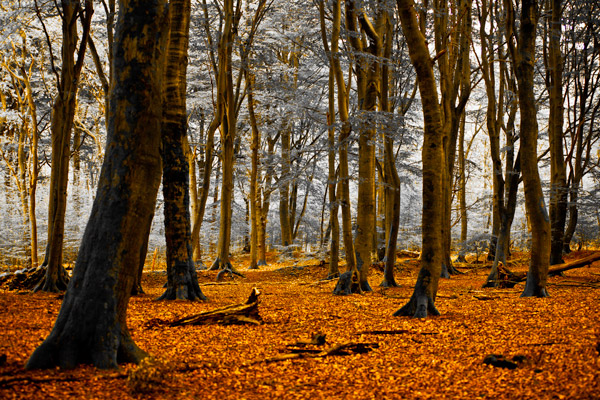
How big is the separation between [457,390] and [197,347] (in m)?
2.22

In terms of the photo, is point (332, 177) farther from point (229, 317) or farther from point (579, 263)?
point (229, 317)

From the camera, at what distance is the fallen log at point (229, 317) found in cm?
493

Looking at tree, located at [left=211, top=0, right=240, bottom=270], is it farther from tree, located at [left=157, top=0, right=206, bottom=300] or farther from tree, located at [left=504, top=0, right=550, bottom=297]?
tree, located at [left=504, top=0, right=550, bottom=297]

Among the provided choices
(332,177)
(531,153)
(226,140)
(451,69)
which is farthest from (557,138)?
(226,140)

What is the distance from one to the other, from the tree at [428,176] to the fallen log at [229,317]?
189 cm

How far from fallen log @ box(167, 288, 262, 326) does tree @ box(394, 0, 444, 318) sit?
1.89 meters

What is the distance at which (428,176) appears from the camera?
5465mm

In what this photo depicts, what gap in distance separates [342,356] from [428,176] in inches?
108

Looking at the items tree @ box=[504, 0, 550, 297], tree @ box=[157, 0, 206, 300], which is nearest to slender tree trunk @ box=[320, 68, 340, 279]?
tree @ box=[157, 0, 206, 300]

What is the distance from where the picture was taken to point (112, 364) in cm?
288

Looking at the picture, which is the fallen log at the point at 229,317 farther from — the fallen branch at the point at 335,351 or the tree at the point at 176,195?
the tree at the point at 176,195

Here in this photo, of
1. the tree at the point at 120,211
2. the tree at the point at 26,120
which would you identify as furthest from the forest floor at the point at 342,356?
Answer: the tree at the point at 26,120

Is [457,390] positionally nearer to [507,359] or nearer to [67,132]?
[507,359]

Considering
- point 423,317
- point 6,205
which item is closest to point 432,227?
point 423,317
